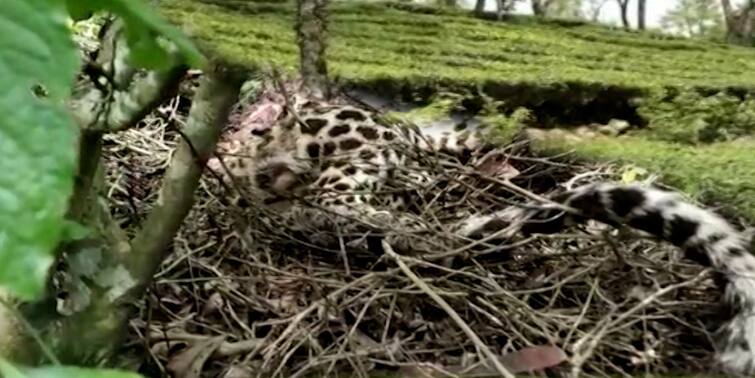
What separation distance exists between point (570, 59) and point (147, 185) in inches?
97.0

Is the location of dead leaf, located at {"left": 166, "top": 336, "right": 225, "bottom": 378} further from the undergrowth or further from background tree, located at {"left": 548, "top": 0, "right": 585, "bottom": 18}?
background tree, located at {"left": 548, "top": 0, "right": 585, "bottom": 18}

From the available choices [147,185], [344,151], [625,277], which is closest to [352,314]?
[625,277]

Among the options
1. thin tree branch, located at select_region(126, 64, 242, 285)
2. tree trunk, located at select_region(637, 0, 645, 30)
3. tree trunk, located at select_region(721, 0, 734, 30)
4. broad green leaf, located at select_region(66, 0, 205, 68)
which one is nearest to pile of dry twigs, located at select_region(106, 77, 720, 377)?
thin tree branch, located at select_region(126, 64, 242, 285)

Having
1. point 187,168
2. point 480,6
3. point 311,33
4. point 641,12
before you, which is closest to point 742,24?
point 641,12

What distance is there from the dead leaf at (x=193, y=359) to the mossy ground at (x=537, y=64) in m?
0.77

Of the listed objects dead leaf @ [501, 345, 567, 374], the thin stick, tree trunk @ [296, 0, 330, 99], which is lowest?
dead leaf @ [501, 345, 567, 374]

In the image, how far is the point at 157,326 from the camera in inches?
62.0

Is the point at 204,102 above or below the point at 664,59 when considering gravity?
above

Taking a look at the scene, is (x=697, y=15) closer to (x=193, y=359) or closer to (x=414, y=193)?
(x=414, y=193)

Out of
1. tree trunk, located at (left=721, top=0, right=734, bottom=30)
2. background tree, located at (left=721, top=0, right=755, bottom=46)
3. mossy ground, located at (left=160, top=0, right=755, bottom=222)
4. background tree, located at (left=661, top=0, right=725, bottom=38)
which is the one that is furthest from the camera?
background tree, located at (left=661, top=0, right=725, bottom=38)

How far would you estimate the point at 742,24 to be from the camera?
6.92m

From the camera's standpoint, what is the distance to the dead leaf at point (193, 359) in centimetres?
146

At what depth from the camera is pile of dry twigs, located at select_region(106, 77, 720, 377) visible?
4.98 feet

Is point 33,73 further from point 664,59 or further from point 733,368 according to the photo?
point 664,59
